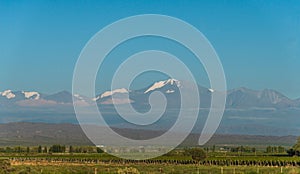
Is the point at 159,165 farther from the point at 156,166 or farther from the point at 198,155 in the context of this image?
the point at 198,155

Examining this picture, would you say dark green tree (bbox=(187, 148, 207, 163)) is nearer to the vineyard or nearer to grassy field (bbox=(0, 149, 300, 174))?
the vineyard

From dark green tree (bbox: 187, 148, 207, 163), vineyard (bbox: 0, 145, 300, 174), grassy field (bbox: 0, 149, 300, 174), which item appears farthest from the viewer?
dark green tree (bbox: 187, 148, 207, 163)

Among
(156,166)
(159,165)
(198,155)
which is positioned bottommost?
(156,166)

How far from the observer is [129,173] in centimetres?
3950

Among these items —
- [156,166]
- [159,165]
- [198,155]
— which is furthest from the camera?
[198,155]

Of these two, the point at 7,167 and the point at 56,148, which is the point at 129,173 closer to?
the point at 7,167

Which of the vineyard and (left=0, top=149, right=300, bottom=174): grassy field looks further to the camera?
the vineyard

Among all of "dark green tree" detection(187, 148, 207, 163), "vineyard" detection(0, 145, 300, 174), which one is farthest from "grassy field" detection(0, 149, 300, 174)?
"dark green tree" detection(187, 148, 207, 163)

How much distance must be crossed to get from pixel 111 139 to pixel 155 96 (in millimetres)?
108061

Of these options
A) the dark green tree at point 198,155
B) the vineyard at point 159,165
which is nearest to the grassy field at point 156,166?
the vineyard at point 159,165

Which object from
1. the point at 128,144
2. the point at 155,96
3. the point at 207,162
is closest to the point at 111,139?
the point at 128,144

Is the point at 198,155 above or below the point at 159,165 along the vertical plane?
above

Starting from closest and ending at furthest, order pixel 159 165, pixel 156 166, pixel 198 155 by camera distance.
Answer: pixel 156 166
pixel 159 165
pixel 198 155

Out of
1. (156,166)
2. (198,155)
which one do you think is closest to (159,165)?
(156,166)
